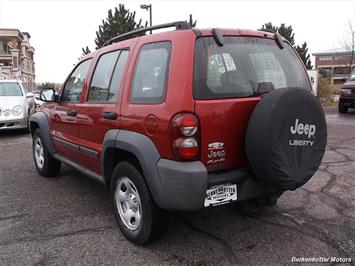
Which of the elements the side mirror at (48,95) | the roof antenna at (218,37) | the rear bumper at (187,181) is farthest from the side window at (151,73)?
the side mirror at (48,95)

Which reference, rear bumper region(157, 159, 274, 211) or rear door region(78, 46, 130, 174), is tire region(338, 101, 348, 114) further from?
rear bumper region(157, 159, 274, 211)

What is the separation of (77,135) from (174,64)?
6.23 feet

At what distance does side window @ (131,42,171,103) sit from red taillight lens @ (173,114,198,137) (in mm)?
254

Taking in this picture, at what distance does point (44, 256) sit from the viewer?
134 inches

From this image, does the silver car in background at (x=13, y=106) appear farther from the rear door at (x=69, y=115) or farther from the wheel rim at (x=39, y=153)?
the rear door at (x=69, y=115)

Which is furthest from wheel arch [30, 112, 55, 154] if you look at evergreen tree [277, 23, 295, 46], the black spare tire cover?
evergreen tree [277, 23, 295, 46]

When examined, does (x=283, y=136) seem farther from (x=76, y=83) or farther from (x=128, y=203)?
(x=76, y=83)

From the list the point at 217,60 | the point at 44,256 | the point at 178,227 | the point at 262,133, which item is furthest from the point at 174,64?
the point at 44,256

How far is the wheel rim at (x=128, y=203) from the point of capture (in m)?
3.55

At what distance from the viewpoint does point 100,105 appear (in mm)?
4016

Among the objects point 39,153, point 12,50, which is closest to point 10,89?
point 39,153

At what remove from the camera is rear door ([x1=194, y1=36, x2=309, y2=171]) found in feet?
10.2

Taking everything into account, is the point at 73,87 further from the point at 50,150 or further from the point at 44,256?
the point at 44,256

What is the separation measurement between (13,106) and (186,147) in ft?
28.7
